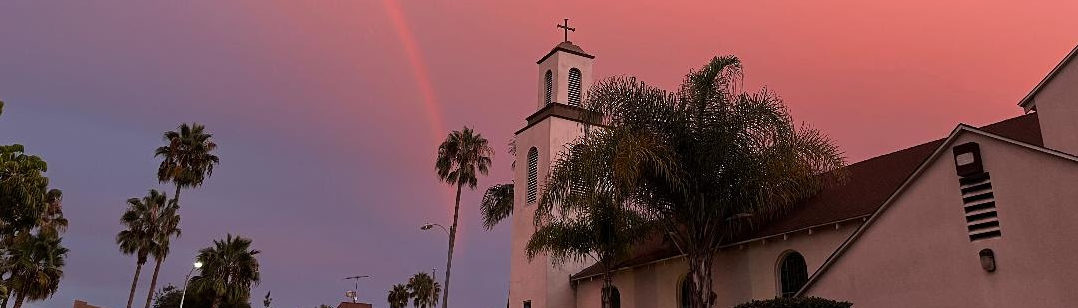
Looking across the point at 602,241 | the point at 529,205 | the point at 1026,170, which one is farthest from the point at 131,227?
the point at 1026,170

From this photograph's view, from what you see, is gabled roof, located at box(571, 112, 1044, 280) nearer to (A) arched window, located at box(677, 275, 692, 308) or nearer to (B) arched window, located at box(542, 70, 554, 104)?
(A) arched window, located at box(677, 275, 692, 308)

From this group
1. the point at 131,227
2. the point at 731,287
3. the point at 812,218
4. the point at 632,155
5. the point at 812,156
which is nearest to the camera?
the point at 632,155

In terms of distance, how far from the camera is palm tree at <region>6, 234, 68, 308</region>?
47.3m

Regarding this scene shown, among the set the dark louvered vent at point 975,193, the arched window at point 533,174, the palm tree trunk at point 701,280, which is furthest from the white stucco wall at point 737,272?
the arched window at point 533,174

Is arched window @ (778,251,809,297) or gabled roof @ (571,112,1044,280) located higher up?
gabled roof @ (571,112,1044,280)

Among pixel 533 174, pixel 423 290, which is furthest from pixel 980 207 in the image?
pixel 423 290

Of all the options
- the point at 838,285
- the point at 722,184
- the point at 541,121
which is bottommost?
the point at 838,285

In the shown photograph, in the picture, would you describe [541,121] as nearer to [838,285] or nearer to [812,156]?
[812,156]

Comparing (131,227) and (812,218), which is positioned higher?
(131,227)

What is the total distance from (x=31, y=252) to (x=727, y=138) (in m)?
42.3

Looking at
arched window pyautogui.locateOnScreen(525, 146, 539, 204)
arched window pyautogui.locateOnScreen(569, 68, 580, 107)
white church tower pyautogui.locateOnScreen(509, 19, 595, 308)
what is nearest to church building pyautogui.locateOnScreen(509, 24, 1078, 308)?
white church tower pyautogui.locateOnScreen(509, 19, 595, 308)

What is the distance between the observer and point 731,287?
28.3 meters

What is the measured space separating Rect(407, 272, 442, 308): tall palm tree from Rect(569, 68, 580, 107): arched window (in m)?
57.8

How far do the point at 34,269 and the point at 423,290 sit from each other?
50545 millimetres
